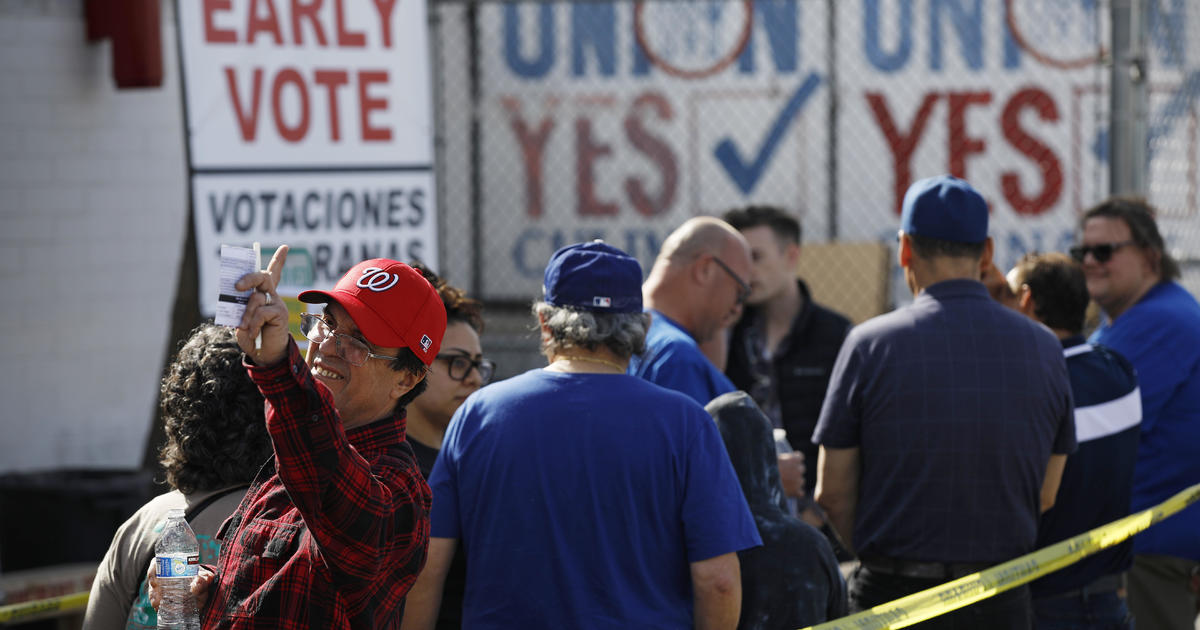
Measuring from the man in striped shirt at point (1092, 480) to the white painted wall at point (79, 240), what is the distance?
5346mm

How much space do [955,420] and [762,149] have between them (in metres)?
6.07

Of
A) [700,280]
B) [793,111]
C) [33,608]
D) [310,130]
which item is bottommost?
[33,608]

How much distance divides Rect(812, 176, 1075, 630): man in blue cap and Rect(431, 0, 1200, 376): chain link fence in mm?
5384

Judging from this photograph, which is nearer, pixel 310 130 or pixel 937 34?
pixel 310 130

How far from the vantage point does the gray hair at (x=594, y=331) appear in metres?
2.66

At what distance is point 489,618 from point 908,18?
24.3 ft

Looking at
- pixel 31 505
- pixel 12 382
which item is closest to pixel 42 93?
pixel 12 382

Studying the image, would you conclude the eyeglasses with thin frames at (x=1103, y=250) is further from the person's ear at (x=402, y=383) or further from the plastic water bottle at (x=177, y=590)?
the plastic water bottle at (x=177, y=590)

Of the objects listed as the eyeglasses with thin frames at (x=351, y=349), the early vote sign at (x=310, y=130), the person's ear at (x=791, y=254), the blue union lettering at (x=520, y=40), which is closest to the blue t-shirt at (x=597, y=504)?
the eyeglasses with thin frames at (x=351, y=349)

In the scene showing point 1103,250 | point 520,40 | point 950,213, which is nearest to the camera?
point 950,213

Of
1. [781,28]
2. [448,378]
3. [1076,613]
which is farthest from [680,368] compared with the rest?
[781,28]

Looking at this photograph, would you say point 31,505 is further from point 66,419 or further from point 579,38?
point 579,38

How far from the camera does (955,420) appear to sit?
3.22m

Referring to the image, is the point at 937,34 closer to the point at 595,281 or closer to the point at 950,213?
the point at 950,213
